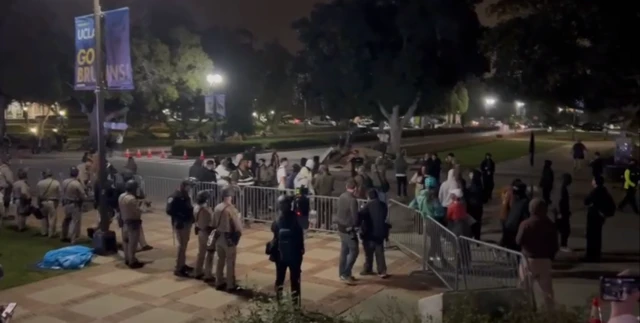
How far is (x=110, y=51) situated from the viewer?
12.8 m

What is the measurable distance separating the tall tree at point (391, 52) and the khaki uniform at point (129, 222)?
29294 millimetres

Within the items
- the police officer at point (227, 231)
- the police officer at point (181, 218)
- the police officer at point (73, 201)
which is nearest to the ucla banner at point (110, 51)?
the police officer at point (73, 201)

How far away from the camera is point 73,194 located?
13344mm

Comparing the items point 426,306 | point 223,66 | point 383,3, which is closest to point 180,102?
point 223,66

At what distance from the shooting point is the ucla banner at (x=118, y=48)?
12.6 meters

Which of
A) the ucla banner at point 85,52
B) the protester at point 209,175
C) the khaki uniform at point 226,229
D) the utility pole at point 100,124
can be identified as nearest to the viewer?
the khaki uniform at point 226,229

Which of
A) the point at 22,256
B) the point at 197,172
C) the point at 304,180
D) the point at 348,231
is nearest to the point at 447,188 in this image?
the point at 348,231

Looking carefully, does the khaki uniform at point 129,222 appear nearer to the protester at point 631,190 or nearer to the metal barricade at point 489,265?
the metal barricade at point 489,265

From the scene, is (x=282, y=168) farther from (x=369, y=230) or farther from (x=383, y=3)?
(x=383, y=3)

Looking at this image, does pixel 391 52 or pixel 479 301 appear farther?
pixel 391 52

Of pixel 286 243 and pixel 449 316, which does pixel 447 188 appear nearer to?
pixel 286 243

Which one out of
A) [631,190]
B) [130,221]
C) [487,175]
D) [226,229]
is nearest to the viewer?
[226,229]

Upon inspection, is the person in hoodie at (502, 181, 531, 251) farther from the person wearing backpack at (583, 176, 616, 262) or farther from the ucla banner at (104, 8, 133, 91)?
the ucla banner at (104, 8, 133, 91)

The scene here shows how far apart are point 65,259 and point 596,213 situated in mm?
9698
